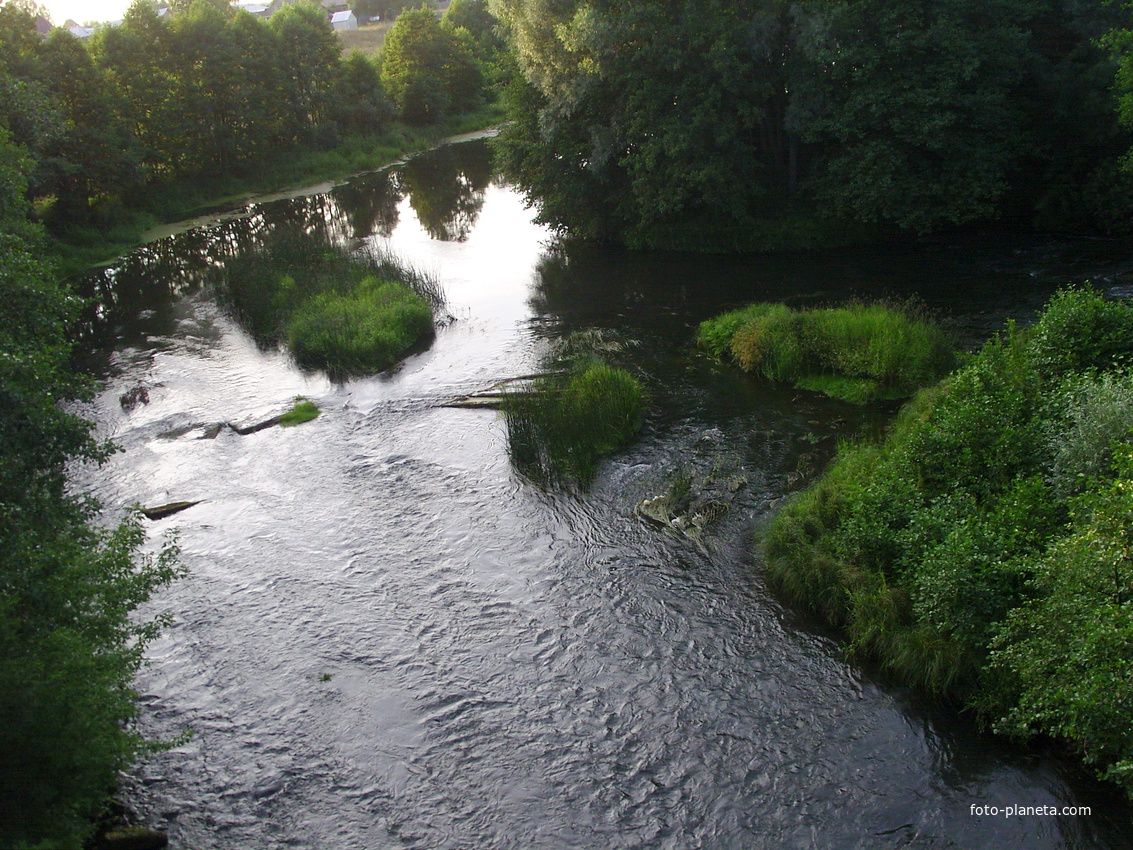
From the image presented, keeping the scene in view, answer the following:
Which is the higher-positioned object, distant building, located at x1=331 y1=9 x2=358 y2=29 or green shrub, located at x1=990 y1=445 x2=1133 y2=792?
distant building, located at x1=331 y1=9 x2=358 y2=29

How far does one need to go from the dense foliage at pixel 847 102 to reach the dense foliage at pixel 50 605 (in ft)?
66.9

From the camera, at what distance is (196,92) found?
4772cm

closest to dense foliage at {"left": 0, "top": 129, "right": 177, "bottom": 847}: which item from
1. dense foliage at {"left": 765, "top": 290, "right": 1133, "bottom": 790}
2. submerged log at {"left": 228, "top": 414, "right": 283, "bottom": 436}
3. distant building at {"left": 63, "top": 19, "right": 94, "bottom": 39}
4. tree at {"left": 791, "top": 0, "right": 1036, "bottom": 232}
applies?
submerged log at {"left": 228, "top": 414, "right": 283, "bottom": 436}

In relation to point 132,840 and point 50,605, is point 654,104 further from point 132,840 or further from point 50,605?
point 132,840

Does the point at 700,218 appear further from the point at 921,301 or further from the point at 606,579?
the point at 606,579

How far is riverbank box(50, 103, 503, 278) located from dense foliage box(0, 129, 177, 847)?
2148 centimetres

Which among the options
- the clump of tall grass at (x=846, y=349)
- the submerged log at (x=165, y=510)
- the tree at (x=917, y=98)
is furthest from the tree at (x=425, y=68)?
the submerged log at (x=165, y=510)

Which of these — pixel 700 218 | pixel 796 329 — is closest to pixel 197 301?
pixel 700 218

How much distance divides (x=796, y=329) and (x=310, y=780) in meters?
14.5

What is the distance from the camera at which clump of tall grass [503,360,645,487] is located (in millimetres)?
16125

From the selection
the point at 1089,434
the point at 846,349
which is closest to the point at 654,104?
the point at 846,349

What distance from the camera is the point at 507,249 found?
3412 cm

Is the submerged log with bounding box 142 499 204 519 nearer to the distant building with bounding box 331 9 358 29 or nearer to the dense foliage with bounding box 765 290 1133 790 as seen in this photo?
the dense foliage with bounding box 765 290 1133 790

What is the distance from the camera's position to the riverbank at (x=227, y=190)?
36406mm
